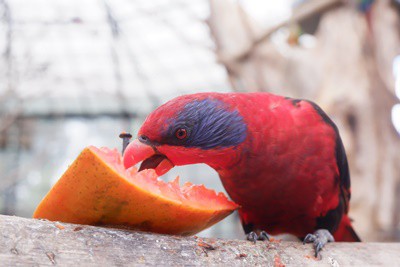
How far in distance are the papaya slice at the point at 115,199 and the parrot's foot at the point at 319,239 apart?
0.38 meters

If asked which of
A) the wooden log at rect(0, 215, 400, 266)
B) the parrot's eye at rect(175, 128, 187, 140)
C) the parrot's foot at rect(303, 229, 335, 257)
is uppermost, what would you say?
the parrot's eye at rect(175, 128, 187, 140)

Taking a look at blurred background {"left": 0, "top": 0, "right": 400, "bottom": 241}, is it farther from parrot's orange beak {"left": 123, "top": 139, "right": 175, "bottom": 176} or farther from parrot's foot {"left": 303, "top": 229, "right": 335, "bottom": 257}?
parrot's orange beak {"left": 123, "top": 139, "right": 175, "bottom": 176}

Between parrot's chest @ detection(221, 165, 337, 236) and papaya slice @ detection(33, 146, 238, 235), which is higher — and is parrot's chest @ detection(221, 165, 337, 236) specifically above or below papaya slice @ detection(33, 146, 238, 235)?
below

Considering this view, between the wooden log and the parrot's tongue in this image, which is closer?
the wooden log

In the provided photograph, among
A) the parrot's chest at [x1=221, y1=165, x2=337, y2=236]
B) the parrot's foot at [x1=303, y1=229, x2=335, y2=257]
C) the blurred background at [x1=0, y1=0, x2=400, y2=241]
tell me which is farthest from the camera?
the blurred background at [x1=0, y1=0, x2=400, y2=241]

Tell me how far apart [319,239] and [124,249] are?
697 mm

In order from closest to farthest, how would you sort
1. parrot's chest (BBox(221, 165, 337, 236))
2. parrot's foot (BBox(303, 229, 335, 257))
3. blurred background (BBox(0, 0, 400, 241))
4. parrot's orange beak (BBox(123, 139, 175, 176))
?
parrot's orange beak (BBox(123, 139, 175, 176)) < parrot's foot (BBox(303, 229, 335, 257)) < parrot's chest (BBox(221, 165, 337, 236)) < blurred background (BBox(0, 0, 400, 241))

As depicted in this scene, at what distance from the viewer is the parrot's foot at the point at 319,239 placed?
1334 mm

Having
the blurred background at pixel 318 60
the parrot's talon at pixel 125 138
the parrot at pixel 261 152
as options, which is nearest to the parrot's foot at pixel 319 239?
the parrot at pixel 261 152

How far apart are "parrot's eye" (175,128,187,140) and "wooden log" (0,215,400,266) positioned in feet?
1.05

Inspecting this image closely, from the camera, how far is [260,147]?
4.66 ft

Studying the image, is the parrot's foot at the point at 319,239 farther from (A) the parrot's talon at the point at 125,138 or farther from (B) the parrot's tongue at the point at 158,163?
(A) the parrot's talon at the point at 125,138

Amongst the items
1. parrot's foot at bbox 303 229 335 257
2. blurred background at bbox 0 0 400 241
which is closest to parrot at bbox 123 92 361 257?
parrot's foot at bbox 303 229 335 257

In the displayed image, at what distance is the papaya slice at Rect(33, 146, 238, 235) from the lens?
1002 millimetres
